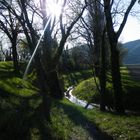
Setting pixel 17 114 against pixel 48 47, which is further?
pixel 48 47

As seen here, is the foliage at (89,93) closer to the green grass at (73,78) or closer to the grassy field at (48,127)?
the green grass at (73,78)

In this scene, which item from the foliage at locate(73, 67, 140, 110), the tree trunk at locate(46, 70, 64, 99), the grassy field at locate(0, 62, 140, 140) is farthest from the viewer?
the foliage at locate(73, 67, 140, 110)

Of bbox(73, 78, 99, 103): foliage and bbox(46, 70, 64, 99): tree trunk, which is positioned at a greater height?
bbox(46, 70, 64, 99): tree trunk

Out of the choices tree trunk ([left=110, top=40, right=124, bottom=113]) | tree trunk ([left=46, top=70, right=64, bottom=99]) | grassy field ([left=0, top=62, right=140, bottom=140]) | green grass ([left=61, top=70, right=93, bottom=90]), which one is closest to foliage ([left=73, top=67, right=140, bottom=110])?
tree trunk ([left=46, top=70, right=64, bottom=99])

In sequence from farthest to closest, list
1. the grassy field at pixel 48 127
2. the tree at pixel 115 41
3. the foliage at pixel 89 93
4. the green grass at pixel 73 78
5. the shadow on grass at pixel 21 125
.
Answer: the green grass at pixel 73 78, the foliage at pixel 89 93, the tree at pixel 115 41, the grassy field at pixel 48 127, the shadow on grass at pixel 21 125

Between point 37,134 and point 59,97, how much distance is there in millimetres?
16807

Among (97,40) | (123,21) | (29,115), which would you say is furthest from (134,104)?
(29,115)

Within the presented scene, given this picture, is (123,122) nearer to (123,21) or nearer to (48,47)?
(123,21)

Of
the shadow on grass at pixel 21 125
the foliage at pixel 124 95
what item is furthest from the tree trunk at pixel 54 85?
the shadow on grass at pixel 21 125

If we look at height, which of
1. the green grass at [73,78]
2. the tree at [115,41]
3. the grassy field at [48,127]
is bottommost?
the green grass at [73,78]

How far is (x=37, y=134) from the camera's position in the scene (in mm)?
9820

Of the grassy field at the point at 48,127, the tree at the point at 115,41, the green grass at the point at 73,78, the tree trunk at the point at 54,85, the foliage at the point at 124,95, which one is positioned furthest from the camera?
the green grass at the point at 73,78

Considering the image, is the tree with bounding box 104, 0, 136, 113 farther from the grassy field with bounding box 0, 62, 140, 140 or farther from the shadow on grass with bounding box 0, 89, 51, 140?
the shadow on grass with bounding box 0, 89, 51, 140

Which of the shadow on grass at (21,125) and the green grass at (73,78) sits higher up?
the shadow on grass at (21,125)
